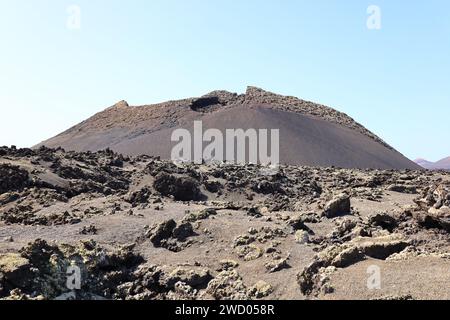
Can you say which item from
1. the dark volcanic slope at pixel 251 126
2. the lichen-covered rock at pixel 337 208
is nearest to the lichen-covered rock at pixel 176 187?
the lichen-covered rock at pixel 337 208

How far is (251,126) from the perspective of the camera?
130ft

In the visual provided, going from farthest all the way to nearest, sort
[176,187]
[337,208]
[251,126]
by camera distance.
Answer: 1. [251,126]
2. [176,187]
3. [337,208]

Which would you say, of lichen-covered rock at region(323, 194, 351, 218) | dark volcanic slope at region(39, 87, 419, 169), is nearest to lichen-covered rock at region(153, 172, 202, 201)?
lichen-covered rock at region(323, 194, 351, 218)

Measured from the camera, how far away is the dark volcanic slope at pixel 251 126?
36.8 m

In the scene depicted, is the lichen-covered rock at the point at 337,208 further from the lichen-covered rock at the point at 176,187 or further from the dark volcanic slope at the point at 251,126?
the dark volcanic slope at the point at 251,126

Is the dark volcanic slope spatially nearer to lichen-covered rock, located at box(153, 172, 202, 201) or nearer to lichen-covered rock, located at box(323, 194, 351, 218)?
lichen-covered rock, located at box(153, 172, 202, 201)

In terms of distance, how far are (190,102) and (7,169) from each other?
1213 inches

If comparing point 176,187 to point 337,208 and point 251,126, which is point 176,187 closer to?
point 337,208

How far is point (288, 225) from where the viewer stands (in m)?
11.3

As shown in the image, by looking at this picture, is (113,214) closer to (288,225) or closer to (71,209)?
(71,209)

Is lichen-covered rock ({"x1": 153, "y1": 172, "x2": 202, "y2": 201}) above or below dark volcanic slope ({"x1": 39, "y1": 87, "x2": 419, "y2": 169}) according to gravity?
below

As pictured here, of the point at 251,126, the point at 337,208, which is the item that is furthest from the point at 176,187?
the point at 251,126

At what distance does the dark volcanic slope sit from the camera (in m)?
36.8
